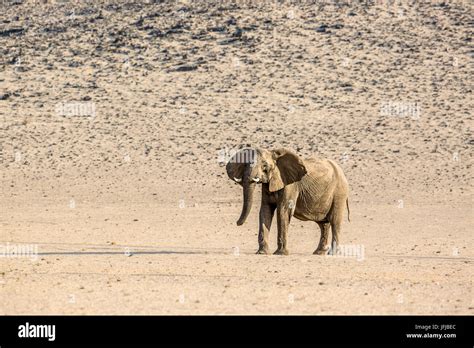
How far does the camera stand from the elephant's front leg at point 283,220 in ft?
54.9

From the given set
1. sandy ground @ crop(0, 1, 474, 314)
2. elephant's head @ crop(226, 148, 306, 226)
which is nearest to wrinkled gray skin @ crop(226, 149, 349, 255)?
elephant's head @ crop(226, 148, 306, 226)

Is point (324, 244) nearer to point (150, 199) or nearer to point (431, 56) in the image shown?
point (150, 199)

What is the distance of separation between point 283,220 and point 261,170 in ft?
2.94

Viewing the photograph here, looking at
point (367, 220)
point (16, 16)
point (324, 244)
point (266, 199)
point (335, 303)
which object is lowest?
point (16, 16)

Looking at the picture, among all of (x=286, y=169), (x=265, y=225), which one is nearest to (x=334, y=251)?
(x=265, y=225)

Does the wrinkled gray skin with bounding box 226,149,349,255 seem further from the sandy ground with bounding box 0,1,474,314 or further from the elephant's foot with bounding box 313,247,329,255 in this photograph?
the sandy ground with bounding box 0,1,474,314

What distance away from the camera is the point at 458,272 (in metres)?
15.4

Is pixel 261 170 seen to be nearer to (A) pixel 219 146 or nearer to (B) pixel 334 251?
(B) pixel 334 251

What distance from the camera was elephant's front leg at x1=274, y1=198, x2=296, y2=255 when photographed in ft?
54.9

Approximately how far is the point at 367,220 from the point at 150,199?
6.28 meters

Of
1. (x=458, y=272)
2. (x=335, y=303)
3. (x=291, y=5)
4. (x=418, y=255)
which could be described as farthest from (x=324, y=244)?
(x=291, y=5)

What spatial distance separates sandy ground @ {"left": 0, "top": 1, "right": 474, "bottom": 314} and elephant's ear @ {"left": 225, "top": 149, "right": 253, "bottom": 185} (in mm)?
1213

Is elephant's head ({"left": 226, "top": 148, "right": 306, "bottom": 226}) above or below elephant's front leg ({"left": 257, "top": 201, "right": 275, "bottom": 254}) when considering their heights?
above

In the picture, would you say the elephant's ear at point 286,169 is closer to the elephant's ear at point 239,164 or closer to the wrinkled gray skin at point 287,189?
the wrinkled gray skin at point 287,189
